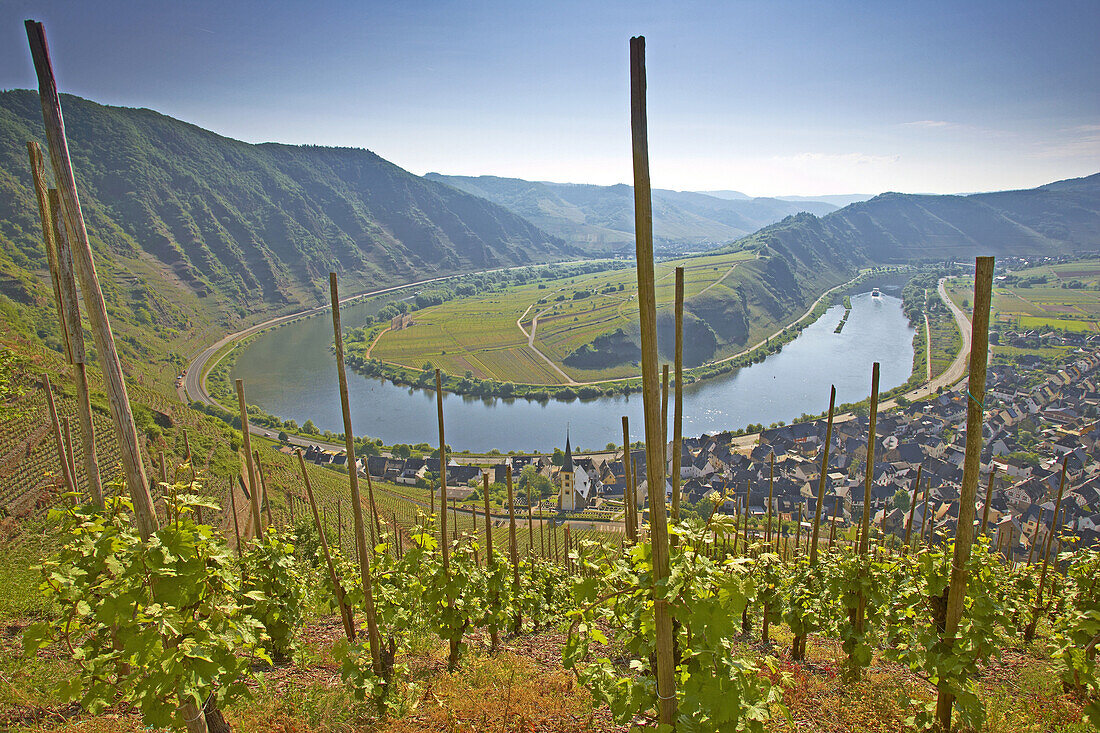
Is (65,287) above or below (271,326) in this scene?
above

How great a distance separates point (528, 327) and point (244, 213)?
257 feet

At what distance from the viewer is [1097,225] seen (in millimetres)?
117062

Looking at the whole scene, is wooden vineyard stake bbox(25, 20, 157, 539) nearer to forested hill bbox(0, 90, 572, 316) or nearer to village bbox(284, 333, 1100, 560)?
village bbox(284, 333, 1100, 560)

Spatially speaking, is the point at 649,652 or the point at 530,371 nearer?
the point at 649,652

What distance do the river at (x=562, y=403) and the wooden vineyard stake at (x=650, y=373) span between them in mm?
41525

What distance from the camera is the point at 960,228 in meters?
126

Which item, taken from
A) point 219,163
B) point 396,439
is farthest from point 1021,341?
point 219,163

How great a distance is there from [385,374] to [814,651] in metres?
60.1

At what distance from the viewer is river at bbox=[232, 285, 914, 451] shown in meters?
47.0

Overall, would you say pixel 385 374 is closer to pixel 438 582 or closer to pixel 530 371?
pixel 530 371

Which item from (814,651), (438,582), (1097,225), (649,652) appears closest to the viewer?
(649,652)

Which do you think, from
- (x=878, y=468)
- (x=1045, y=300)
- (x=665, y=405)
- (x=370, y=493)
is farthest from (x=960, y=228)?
(x=665, y=405)

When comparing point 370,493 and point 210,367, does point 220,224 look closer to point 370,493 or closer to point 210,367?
point 210,367

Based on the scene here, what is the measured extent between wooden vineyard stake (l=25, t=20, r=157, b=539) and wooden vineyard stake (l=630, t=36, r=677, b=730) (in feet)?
7.60
